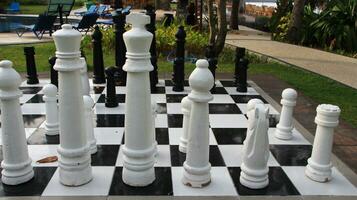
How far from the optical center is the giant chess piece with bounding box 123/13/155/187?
231 centimetres

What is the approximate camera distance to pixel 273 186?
2.50 meters

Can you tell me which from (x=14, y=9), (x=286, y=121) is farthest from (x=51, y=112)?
(x=14, y=9)

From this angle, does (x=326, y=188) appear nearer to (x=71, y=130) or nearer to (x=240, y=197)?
(x=240, y=197)

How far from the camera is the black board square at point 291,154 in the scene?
2865mm

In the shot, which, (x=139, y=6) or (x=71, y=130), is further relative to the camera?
(x=139, y=6)

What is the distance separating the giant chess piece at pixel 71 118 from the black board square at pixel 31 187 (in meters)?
0.14

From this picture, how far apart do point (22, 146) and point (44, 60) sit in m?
5.18

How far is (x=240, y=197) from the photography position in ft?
7.74

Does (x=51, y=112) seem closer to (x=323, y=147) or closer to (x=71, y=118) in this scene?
(x=71, y=118)

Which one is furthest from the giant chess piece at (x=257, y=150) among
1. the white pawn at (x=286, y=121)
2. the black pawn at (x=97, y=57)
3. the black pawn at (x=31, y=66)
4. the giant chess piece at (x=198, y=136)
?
the black pawn at (x=31, y=66)

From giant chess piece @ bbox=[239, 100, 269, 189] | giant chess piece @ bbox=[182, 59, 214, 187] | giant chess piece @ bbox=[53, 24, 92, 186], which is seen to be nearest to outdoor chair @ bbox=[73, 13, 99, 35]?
giant chess piece @ bbox=[53, 24, 92, 186]

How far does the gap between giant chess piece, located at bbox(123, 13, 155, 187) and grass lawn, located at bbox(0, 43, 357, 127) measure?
2426mm

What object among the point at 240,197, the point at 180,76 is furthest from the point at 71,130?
the point at 180,76

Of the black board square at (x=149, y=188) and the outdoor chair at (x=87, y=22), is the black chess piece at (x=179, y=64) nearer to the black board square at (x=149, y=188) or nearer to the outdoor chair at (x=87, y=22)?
the black board square at (x=149, y=188)
